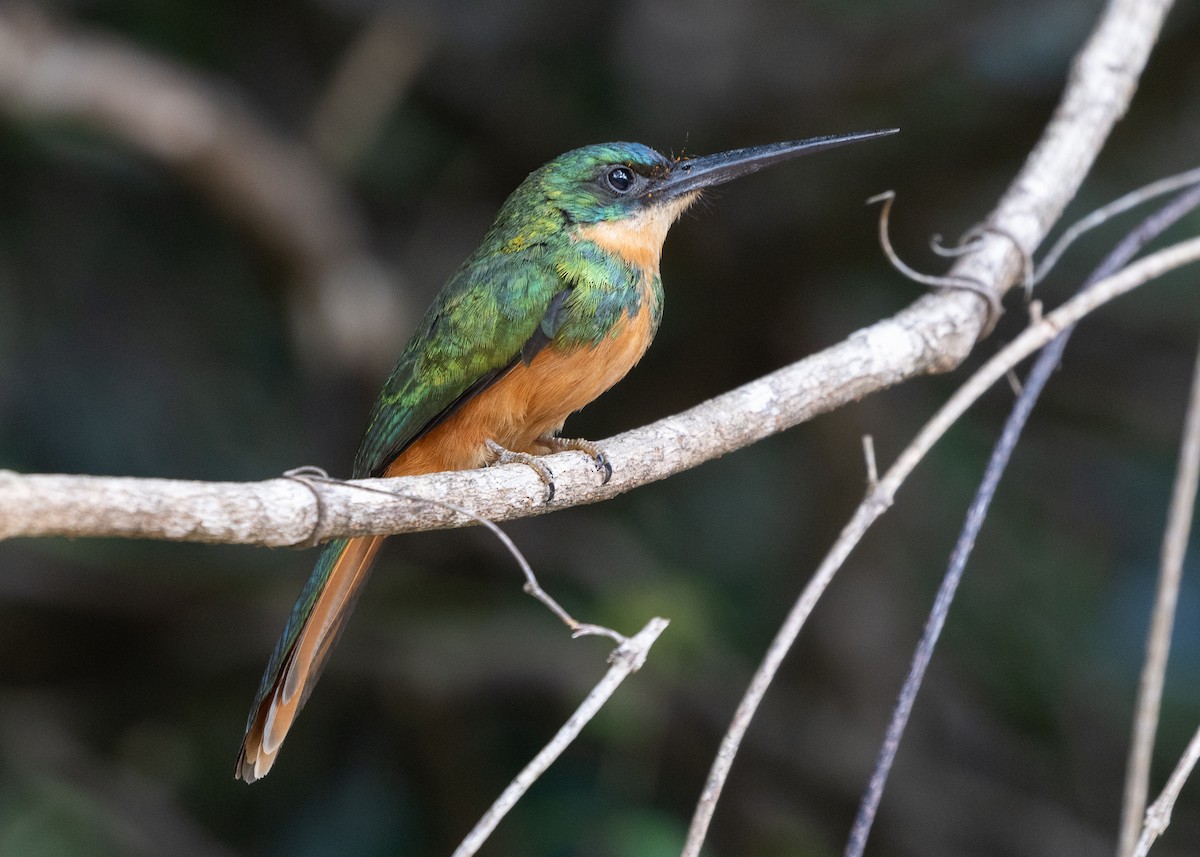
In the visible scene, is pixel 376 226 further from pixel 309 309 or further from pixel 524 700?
pixel 524 700

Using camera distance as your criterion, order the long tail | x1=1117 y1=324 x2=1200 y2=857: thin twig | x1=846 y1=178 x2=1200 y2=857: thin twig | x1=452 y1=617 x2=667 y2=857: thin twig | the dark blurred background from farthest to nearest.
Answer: the dark blurred background < the long tail < x1=1117 y1=324 x2=1200 y2=857: thin twig < x1=846 y1=178 x2=1200 y2=857: thin twig < x1=452 y1=617 x2=667 y2=857: thin twig

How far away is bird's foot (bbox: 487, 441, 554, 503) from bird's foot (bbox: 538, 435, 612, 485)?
6 centimetres

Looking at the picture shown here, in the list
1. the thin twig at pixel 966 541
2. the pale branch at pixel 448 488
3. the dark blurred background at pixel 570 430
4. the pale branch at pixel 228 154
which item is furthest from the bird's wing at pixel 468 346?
the pale branch at pixel 228 154

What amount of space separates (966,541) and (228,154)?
2365 millimetres

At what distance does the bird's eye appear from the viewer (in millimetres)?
2244

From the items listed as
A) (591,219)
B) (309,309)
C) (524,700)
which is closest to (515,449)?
(591,219)

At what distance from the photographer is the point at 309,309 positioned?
10.9ft

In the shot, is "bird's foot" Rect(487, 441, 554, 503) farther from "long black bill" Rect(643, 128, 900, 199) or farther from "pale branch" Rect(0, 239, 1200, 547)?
"long black bill" Rect(643, 128, 900, 199)

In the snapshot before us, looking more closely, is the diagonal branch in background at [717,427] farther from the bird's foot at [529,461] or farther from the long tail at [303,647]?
the long tail at [303,647]

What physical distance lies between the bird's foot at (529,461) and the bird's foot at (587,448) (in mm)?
64

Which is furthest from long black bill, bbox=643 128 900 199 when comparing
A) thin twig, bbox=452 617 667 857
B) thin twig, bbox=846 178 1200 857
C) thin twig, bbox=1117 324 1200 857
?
thin twig, bbox=452 617 667 857

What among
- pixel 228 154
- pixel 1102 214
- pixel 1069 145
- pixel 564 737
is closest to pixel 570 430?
pixel 228 154

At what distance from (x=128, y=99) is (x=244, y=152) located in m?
0.30

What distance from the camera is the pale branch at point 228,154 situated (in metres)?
3.06
